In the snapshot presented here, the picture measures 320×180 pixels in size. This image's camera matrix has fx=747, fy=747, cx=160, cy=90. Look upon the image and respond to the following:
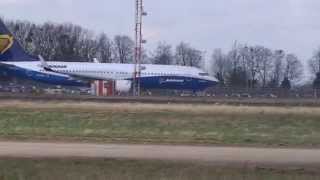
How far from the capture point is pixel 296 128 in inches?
1355

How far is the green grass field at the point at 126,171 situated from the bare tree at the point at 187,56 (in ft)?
434

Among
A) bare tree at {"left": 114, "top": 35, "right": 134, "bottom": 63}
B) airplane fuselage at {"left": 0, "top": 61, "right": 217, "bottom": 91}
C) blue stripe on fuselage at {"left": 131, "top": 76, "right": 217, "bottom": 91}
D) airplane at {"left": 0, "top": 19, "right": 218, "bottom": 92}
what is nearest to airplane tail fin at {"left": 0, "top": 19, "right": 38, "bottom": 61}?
airplane at {"left": 0, "top": 19, "right": 218, "bottom": 92}

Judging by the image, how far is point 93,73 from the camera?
82500mm

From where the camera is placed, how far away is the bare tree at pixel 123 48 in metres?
149

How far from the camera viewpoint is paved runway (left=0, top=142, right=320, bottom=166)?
2074 centimetres

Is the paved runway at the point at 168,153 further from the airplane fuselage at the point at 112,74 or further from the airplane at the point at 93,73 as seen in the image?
the airplane fuselage at the point at 112,74

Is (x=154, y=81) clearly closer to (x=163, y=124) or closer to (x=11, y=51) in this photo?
(x=11, y=51)

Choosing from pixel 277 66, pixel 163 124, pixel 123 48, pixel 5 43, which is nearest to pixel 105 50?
pixel 123 48

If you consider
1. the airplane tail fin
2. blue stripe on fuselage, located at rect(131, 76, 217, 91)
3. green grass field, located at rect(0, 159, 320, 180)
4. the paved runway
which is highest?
the airplane tail fin

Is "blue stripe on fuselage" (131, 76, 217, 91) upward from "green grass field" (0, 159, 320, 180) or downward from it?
upward

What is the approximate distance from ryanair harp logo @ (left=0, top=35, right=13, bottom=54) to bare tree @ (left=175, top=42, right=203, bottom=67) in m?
66.9

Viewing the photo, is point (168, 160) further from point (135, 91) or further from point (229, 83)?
point (229, 83)

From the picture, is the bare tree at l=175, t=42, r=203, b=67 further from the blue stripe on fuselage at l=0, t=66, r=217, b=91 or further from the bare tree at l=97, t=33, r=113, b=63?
the blue stripe on fuselage at l=0, t=66, r=217, b=91

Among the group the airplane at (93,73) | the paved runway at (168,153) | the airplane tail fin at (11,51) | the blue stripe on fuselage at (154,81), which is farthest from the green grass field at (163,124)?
the airplane tail fin at (11,51)
